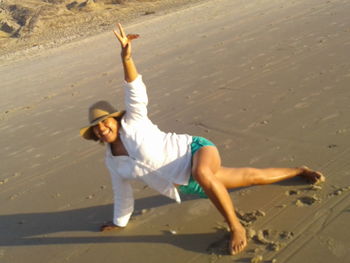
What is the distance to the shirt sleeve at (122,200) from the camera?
303cm

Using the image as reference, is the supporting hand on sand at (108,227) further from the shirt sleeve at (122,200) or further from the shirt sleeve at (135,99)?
the shirt sleeve at (135,99)

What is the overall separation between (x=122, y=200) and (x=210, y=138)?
1.71m

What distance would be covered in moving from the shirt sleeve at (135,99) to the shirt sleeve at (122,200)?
0.50 m

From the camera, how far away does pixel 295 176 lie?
331cm

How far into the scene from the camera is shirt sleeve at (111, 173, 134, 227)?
303 centimetres

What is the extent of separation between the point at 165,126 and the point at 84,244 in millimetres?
2308

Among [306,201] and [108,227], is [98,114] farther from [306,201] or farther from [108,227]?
[306,201]

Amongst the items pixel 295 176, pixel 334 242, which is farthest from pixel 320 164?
pixel 334 242

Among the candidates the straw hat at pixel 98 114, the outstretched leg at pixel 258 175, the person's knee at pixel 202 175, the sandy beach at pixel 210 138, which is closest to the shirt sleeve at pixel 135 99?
the straw hat at pixel 98 114

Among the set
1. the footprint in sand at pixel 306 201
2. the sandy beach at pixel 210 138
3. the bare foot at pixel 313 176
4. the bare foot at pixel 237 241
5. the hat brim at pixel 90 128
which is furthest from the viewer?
the bare foot at pixel 313 176

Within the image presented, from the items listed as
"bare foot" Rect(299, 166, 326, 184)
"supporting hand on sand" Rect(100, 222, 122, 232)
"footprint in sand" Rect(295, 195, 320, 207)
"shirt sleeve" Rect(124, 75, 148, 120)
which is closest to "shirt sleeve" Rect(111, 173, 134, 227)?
"supporting hand on sand" Rect(100, 222, 122, 232)

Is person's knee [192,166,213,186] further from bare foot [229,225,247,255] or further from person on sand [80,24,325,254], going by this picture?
bare foot [229,225,247,255]

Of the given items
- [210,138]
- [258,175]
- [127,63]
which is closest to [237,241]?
[258,175]

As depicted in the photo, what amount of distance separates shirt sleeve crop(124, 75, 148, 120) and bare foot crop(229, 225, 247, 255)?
3.22 feet
